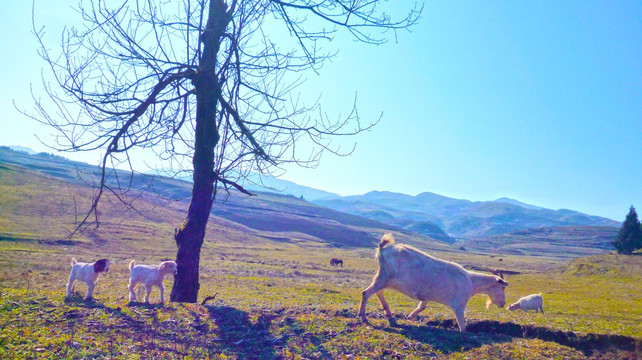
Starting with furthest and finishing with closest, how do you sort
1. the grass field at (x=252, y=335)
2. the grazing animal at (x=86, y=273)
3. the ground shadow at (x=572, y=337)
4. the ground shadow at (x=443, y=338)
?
1. the grazing animal at (x=86, y=273)
2. the ground shadow at (x=572, y=337)
3. the ground shadow at (x=443, y=338)
4. the grass field at (x=252, y=335)

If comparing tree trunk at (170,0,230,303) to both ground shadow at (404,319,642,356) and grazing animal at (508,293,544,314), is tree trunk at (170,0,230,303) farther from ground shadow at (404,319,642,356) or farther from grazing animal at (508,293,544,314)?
grazing animal at (508,293,544,314)

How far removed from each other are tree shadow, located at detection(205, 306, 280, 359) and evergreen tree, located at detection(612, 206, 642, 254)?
226 ft

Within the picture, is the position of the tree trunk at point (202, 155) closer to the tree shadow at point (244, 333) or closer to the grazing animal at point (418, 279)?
the tree shadow at point (244, 333)

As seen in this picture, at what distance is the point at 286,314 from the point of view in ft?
34.9

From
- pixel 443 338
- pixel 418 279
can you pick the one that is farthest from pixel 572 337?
pixel 418 279

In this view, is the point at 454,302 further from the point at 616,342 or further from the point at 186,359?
the point at 186,359

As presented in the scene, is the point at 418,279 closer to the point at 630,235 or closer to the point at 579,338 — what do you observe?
the point at 579,338

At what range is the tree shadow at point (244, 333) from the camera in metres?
8.02

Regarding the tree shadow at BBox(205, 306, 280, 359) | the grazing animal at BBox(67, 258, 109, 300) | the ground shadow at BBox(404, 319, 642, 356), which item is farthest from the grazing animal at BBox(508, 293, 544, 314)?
the grazing animal at BBox(67, 258, 109, 300)

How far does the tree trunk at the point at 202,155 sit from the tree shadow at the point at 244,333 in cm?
184

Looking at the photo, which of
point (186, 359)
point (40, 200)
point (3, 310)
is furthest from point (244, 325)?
point (40, 200)

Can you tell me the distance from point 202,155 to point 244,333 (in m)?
4.83

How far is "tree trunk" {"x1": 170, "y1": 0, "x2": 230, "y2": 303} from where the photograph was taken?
10.7 meters

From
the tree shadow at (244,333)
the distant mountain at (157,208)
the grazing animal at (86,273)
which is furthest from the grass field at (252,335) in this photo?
the distant mountain at (157,208)
